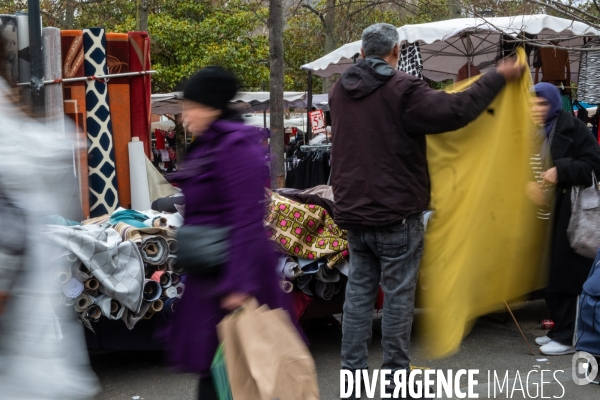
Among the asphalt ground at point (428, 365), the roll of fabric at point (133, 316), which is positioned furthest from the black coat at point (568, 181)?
the roll of fabric at point (133, 316)

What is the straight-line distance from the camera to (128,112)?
7.35 meters

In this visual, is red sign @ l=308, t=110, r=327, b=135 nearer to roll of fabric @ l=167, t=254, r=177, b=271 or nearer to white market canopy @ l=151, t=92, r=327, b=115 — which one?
white market canopy @ l=151, t=92, r=327, b=115

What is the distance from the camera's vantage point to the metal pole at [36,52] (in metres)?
6.38

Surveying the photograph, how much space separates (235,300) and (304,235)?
8.29 feet

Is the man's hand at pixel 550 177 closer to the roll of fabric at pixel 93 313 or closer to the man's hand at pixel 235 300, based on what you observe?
the man's hand at pixel 235 300

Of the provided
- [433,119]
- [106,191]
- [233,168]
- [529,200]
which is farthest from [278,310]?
[106,191]

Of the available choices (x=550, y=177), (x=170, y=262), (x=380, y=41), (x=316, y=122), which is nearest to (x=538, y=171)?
(x=550, y=177)

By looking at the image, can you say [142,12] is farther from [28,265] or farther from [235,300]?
[28,265]

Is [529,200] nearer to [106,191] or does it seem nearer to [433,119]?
[433,119]

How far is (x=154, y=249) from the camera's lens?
5.15 meters

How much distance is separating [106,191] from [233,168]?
4375 mm

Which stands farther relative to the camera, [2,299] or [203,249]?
[203,249]

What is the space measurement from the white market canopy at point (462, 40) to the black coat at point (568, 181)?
1166 mm

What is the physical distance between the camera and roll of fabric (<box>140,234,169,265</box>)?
5.11 metres
